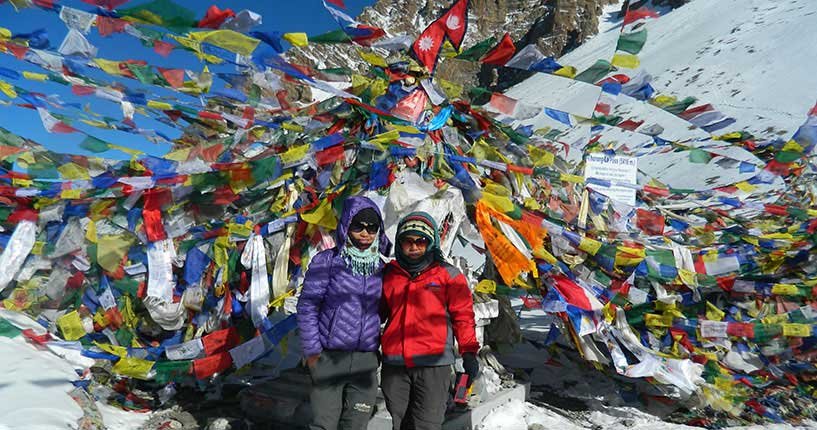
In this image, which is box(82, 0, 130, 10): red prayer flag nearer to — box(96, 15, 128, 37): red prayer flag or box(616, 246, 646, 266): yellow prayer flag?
box(96, 15, 128, 37): red prayer flag

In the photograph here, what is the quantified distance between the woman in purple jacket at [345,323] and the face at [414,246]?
0.19m

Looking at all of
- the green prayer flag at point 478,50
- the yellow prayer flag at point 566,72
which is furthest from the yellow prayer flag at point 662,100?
the green prayer flag at point 478,50

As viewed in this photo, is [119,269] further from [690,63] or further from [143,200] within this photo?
[690,63]

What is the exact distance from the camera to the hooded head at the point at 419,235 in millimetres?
3154

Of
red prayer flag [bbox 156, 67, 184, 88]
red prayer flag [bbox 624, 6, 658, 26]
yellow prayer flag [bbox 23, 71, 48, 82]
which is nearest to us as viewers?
red prayer flag [bbox 624, 6, 658, 26]

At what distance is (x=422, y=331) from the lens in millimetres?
3150

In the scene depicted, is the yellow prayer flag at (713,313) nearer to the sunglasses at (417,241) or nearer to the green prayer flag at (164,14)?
the sunglasses at (417,241)

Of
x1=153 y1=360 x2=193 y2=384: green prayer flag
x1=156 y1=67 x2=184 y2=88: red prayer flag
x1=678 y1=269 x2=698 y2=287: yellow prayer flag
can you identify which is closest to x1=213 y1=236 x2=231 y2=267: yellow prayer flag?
x1=153 y1=360 x2=193 y2=384: green prayer flag

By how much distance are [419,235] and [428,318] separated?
49 centimetres

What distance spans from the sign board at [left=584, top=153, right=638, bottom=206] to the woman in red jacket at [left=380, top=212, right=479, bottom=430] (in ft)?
14.6

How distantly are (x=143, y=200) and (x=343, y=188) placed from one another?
1.57 metres

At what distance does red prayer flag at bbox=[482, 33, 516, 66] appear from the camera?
3818mm

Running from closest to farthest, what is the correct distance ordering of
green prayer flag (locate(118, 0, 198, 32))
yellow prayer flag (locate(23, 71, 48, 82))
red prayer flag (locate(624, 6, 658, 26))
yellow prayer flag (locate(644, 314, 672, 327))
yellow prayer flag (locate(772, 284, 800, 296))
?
green prayer flag (locate(118, 0, 198, 32))
red prayer flag (locate(624, 6, 658, 26))
yellow prayer flag (locate(23, 71, 48, 82))
yellow prayer flag (locate(772, 284, 800, 296))
yellow prayer flag (locate(644, 314, 672, 327))

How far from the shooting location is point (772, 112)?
3419cm
